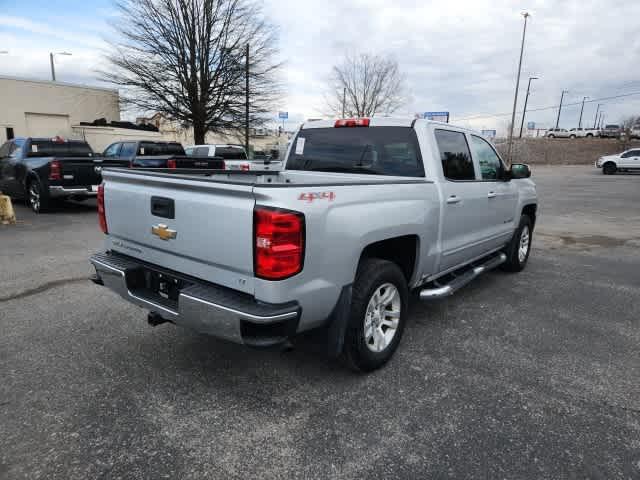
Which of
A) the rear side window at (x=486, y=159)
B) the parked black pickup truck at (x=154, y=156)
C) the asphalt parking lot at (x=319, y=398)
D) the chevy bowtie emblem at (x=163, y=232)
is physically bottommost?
the asphalt parking lot at (x=319, y=398)

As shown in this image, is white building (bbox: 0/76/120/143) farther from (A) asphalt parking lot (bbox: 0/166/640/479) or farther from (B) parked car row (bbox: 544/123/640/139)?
(B) parked car row (bbox: 544/123/640/139)

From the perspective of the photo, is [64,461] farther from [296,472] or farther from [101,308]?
[101,308]

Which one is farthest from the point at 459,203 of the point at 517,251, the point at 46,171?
the point at 46,171

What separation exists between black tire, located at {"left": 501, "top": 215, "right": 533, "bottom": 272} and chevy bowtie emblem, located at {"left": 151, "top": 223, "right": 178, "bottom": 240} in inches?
175

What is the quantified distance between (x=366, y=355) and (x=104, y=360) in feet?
6.52

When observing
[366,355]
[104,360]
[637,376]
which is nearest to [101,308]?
[104,360]

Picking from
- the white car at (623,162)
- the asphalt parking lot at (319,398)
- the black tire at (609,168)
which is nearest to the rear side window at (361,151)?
the asphalt parking lot at (319,398)

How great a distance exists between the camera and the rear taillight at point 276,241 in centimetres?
228

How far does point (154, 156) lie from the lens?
1139 cm

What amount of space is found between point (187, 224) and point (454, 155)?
2636 mm

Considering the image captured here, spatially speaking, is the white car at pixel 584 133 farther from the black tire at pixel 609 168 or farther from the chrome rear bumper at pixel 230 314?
the chrome rear bumper at pixel 230 314

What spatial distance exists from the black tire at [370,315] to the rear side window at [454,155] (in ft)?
4.08

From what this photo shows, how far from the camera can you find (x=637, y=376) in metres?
3.21

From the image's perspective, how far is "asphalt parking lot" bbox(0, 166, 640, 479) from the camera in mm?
2270
